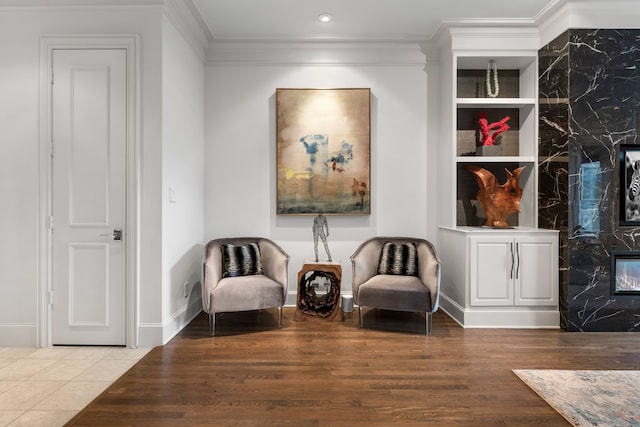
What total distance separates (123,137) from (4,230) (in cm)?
126

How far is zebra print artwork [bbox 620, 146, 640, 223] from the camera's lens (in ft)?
11.5

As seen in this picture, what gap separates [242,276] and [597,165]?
344 cm

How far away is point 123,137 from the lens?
124 inches

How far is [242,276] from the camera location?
3.81 meters

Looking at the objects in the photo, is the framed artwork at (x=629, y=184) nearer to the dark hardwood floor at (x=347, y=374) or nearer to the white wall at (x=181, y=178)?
the dark hardwood floor at (x=347, y=374)

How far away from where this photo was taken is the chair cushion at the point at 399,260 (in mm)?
3896

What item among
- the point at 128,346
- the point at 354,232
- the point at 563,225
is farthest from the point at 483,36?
the point at 128,346

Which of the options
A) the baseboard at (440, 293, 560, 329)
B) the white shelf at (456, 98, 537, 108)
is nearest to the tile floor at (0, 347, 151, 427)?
the baseboard at (440, 293, 560, 329)

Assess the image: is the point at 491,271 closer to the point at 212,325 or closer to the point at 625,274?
the point at 625,274

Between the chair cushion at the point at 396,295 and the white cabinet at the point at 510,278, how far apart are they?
1.70ft

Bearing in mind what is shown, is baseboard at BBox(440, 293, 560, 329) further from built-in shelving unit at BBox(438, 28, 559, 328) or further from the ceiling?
the ceiling

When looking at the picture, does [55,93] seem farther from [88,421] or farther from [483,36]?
[483,36]

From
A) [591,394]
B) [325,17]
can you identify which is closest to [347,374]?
[591,394]

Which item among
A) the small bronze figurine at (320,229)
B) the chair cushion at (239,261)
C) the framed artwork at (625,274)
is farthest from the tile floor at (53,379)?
the framed artwork at (625,274)
